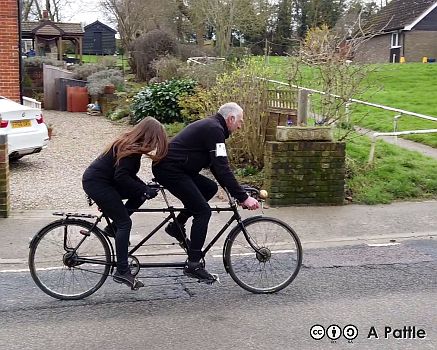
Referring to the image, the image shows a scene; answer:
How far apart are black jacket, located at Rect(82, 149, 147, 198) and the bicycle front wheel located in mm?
1005

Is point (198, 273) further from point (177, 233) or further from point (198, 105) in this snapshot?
point (198, 105)

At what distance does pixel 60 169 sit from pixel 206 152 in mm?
6491

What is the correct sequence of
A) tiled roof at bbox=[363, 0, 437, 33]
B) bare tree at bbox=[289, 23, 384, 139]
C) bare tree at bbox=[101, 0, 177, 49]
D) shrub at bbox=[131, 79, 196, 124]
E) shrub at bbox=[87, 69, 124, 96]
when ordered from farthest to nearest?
1. tiled roof at bbox=[363, 0, 437, 33]
2. bare tree at bbox=[101, 0, 177, 49]
3. shrub at bbox=[87, 69, 124, 96]
4. shrub at bbox=[131, 79, 196, 124]
5. bare tree at bbox=[289, 23, 384, 139]

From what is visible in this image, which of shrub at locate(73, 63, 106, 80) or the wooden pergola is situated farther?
the wooden pergola

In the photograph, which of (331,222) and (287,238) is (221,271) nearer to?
(287,238)

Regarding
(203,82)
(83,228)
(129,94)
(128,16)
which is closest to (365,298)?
(83,228)

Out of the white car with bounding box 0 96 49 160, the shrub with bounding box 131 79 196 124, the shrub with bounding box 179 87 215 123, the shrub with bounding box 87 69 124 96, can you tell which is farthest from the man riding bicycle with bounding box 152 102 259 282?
the shrub with bounding box 87 69 124 96

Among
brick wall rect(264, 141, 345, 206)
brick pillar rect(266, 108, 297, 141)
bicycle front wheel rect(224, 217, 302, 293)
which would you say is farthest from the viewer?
brick pillar rect(266, 108, 297, 141)

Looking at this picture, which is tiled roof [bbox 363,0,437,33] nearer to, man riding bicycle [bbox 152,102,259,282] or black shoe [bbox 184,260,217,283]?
man riding bicycle [bbox 152,102,259,282]

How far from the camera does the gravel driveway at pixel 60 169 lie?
912cm

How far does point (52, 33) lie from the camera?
2972cm

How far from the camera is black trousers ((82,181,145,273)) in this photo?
5270 mm

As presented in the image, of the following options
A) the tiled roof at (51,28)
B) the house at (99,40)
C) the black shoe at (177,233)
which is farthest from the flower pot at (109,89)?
the house at (99,40)

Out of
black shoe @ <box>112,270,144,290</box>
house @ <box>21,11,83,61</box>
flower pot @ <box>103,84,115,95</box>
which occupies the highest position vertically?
house @ <box>21,11,83,61</box>
